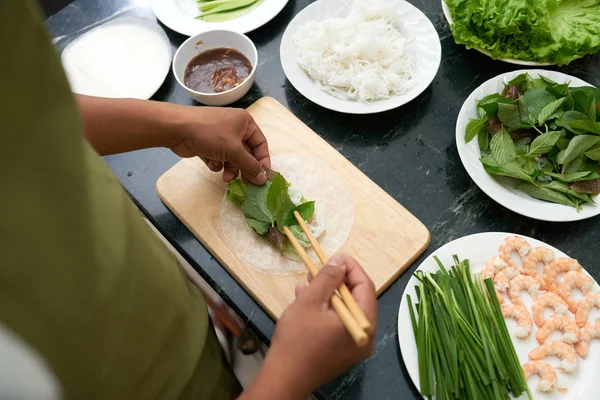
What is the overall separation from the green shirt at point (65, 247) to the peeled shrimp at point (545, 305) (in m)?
0.88

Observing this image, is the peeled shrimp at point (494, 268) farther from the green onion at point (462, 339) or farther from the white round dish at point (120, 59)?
the white round dish at point (120, 59)

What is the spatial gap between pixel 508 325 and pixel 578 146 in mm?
533

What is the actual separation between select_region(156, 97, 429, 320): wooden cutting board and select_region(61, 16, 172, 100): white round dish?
1.27 ft

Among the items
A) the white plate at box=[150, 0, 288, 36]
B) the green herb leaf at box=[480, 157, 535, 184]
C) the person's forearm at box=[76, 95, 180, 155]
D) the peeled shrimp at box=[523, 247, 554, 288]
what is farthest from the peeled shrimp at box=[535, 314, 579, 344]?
the white plate at box=[150, 0, 288, 36]

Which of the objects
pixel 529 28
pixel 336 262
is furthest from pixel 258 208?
pixel 529 28

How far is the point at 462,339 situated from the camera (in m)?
1.17

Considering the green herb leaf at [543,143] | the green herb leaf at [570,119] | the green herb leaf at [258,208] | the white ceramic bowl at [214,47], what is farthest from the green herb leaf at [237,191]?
the green herb leaf at [570,119]

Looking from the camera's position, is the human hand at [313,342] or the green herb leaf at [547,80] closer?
the human hand at [313,342]

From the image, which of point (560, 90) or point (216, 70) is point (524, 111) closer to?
point (560, 90)

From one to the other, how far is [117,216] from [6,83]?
0.82ft

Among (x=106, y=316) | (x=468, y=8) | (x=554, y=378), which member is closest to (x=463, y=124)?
(x=468, y=8)

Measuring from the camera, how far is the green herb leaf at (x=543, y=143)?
1.37 m

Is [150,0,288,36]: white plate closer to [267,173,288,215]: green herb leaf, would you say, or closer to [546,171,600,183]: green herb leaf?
[267,173,288,215]: green herb leaf

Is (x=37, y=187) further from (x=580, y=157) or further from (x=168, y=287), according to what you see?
(x=580, y=157)
